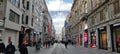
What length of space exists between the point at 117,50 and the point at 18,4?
18.5 meters

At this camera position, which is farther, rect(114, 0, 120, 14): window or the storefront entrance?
the storefront entrance

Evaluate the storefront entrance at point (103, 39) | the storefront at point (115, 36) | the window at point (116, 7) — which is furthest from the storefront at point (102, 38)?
the window at point (116, 7)

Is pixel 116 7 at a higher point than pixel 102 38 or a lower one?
higher

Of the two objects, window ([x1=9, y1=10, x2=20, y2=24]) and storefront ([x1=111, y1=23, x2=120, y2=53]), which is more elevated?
window ([x1=9, y1=10, x2=20, y2=24])

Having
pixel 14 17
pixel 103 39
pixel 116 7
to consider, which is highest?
pixel 116 7

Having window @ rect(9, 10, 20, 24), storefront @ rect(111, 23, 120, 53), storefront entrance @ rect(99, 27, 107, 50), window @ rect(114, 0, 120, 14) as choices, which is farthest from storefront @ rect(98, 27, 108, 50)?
window @ rect(9, 10, 20, 24)

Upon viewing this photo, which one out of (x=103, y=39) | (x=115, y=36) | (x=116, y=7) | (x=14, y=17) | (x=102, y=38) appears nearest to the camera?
(x=116, y=7)

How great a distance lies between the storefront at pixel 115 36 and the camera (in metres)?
23.7

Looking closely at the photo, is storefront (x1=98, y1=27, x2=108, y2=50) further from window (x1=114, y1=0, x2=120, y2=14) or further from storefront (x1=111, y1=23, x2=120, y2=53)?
window (x1=114, y1=0, x2=120, y2=14)

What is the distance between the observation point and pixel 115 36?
2486 centimetres

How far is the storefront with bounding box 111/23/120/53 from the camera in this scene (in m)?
23.7

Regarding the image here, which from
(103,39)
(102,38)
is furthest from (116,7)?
(102,38)

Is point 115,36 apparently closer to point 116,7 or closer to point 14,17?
point 116,7

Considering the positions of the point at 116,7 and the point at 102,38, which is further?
the point at 102,38
